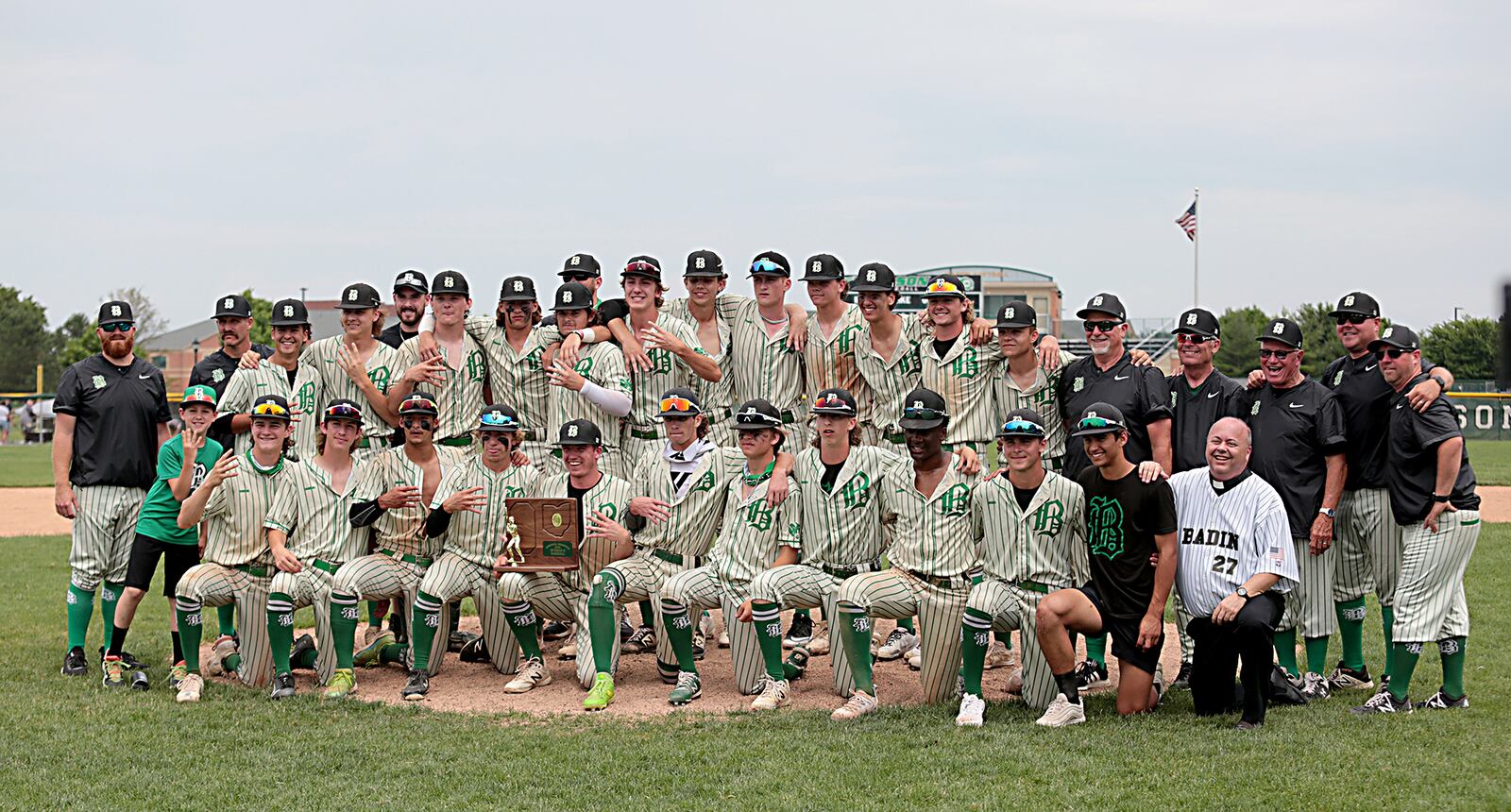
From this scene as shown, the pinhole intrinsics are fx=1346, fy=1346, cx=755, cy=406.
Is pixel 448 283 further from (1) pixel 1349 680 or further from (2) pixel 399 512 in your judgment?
(1) pixel 1349 680

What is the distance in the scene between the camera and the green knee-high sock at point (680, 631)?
7.90m

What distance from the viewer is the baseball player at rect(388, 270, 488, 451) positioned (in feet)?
29.0

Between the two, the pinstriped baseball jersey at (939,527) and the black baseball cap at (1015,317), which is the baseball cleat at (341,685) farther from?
the black baseball cap at (1015,317)

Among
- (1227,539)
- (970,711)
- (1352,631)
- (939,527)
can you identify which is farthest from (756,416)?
(1352,631)

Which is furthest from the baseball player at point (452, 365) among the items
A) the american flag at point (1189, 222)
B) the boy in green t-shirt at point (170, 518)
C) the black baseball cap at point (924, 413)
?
the american flag at point (1189, 222)

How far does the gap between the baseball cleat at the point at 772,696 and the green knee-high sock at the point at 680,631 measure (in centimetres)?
49

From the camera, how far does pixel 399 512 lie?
847 cm

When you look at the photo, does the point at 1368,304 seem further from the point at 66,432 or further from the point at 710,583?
the point at 66,432

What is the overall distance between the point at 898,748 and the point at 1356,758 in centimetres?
207

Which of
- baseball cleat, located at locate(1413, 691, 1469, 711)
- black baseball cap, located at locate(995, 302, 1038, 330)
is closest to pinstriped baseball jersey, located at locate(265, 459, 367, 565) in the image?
black baseball cap, located at locate(995, 302, 1038, 330)

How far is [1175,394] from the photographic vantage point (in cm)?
797

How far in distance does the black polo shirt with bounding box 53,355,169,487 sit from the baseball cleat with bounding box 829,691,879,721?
483 centimetres

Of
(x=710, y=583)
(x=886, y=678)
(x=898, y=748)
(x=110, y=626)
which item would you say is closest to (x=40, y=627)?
(x=110, y=626)

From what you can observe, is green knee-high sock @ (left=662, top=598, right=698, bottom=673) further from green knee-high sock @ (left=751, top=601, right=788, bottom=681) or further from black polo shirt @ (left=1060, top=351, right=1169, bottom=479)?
black polo shirt @ (left=1060, top=351, right=1169, bottom=479)
